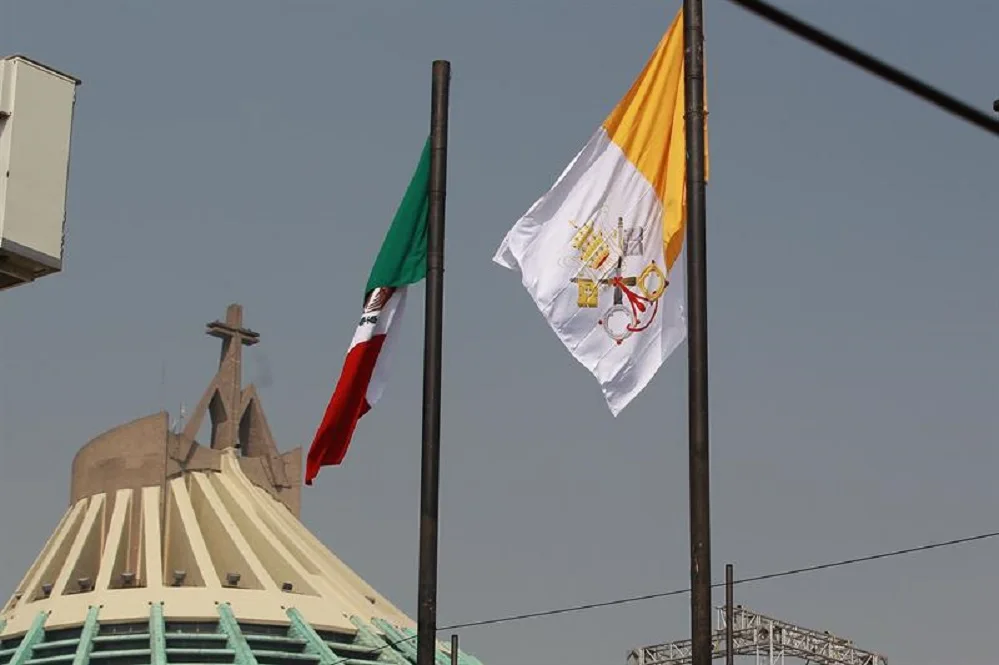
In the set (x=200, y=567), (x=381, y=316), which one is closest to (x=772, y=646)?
(x=200, y=567)

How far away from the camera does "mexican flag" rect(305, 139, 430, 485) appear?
20.4m

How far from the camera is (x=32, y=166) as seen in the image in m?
11.5

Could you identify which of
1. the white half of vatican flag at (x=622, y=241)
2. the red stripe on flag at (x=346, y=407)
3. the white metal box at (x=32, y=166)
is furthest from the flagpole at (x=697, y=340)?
the white metal box at (x=32, y=166)

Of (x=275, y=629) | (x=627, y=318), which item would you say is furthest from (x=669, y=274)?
(x=275, y=629)

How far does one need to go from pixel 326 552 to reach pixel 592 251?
4970 cm

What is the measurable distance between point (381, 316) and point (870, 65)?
8045 mm

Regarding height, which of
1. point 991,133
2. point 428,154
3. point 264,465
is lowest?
point 991,133

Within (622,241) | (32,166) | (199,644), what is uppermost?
(622,241)

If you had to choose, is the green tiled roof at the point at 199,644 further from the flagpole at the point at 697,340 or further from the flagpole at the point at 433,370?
the flagpole at the point at 697,340

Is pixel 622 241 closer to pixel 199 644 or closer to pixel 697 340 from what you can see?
pixel 697 340

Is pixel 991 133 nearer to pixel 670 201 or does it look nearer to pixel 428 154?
pixel 670 201

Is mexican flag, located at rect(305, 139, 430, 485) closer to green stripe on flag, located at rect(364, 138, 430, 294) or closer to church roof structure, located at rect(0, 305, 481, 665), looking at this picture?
green stripe on flag, located at rect(364, 138, 430, 294)

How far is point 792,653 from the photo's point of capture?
65.8m

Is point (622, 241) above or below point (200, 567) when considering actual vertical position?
below
